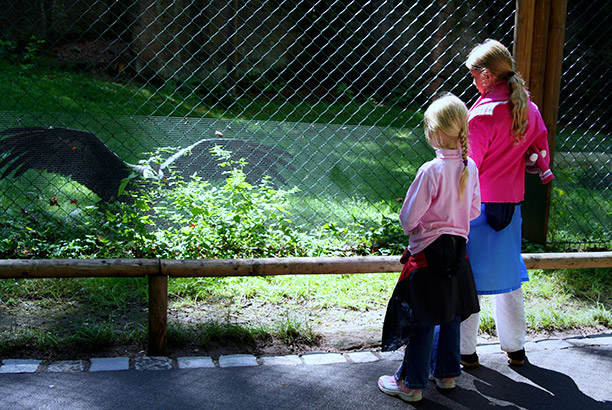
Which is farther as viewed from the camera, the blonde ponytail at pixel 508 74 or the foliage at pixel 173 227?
the foliage at pixel 173 227

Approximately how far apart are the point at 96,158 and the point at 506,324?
296 centimetres

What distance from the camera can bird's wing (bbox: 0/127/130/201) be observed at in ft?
14.3

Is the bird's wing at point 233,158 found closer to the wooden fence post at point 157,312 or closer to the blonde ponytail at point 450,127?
the wooden fence post at point 157,312

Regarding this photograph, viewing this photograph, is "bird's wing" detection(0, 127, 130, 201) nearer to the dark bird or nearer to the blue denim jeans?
the dark bird

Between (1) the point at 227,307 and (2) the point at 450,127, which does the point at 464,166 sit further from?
(1) the point at 227,307

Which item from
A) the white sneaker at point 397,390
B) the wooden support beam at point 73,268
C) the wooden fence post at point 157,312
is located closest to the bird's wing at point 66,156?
the wooden support beam at point 73,268

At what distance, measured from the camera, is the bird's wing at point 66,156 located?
436 cm

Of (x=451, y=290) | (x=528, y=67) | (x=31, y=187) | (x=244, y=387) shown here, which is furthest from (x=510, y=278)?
(x=31, y=187)

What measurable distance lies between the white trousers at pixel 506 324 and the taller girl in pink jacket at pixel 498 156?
0.09 metres

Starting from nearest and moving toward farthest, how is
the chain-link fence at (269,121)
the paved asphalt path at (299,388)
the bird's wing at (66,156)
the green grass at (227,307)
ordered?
the paved asphalt path at (299,388) → the green grass at (227,307) → the bird's wing at (66,156) → the chain-link fence at (269,121)

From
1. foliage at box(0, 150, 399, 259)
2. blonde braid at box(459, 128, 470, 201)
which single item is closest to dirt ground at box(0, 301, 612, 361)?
foliage at box(0, 150, 399, 259)

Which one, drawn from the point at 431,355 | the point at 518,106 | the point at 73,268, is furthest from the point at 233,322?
the point at 518,106

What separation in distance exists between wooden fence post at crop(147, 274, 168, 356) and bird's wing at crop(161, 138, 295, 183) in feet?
4.89

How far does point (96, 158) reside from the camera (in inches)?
178
